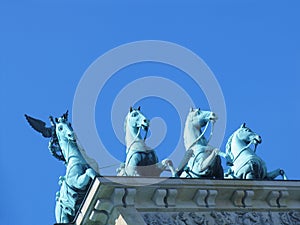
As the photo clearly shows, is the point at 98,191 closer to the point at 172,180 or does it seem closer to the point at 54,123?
the point at 172,180

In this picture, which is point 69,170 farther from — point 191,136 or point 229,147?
point 229,147

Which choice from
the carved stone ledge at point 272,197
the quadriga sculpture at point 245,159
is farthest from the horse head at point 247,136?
the carved stone ledge at point 272,197

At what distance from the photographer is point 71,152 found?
70.5 ft

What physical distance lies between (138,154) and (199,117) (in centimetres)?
182

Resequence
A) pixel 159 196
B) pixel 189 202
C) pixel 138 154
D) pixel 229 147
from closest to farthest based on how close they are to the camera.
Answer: pixel 159 196 < pixel 189 202 < pixel 138 154 < pixel 229 147

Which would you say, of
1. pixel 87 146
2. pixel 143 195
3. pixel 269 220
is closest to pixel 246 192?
pixel 269 220

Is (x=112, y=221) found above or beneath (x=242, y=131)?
beneath

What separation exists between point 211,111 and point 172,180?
264 cm

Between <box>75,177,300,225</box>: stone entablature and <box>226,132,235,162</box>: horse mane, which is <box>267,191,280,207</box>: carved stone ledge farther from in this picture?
<box>226,132,235,162</box>: horse mane

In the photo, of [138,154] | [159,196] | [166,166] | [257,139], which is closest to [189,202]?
[159,196]

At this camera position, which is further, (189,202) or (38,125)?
(38,125)

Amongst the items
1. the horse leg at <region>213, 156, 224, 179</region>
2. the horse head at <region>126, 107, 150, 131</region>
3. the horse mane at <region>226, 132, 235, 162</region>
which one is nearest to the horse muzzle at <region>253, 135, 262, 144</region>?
the horse mane at <region>226, 132, 235, 162</region>

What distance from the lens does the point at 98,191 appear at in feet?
61.6

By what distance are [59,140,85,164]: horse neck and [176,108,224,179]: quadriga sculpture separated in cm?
198
